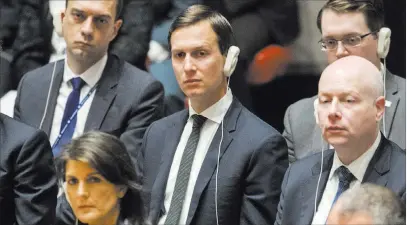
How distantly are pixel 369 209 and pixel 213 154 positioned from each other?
2.82 feet

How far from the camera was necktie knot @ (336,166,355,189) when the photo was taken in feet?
10.3

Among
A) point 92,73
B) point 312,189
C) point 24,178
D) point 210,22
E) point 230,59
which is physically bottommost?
point 312,189

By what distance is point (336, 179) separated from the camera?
Result: 3.19m

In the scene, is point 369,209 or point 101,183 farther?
point 101,183

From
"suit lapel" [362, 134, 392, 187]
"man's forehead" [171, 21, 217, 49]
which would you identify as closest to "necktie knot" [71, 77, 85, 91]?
"man's forehead" [171, 21, 217, 49]

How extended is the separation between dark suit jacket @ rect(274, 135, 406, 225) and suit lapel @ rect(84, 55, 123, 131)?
780mm

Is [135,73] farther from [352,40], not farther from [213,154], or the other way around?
[352,40]

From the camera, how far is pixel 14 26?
444 centimetres

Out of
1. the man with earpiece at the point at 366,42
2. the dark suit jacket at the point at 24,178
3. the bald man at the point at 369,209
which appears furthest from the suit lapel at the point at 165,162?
the bald man at the point at 369,209

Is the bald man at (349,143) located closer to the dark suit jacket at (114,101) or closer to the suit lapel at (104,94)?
the dark suit jacket at (114,101)

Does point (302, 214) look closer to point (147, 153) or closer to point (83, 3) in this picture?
point (147, 153)

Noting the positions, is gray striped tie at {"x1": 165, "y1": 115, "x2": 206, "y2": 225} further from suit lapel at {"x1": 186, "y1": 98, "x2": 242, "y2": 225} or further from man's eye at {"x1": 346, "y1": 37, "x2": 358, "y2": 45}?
man's eye at {"x1": 346, "y1": 37, "x2": 358, "y2": 45}

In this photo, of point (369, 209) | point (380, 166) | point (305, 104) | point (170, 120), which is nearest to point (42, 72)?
point (170, 120)

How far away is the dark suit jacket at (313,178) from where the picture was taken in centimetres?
309
